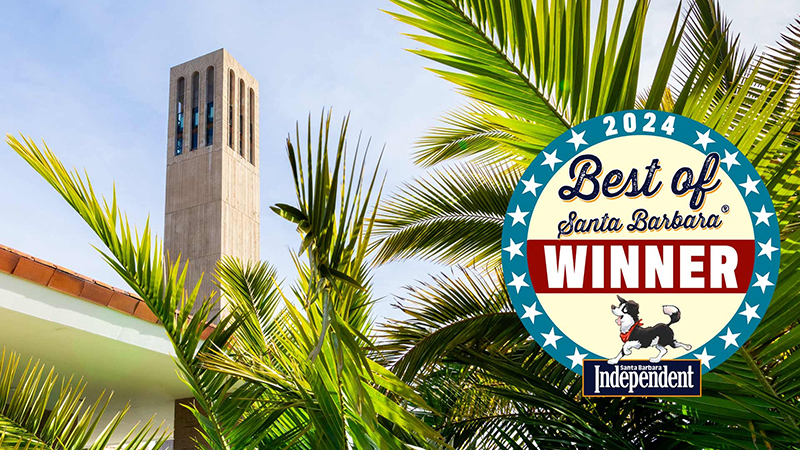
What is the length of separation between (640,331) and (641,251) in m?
0.22

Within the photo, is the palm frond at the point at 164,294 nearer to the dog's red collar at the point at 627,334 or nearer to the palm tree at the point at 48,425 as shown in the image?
the palm tree at the point at 48,425

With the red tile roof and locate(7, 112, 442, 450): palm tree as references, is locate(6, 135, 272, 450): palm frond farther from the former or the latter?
the red tile roof

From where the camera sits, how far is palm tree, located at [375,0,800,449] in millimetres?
1645

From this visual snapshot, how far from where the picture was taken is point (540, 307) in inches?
81.1

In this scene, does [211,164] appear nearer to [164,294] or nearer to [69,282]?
[69,282]

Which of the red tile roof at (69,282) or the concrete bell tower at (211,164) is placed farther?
the concrete bell tower at (211,164)

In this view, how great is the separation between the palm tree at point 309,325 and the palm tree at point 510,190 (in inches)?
19.3

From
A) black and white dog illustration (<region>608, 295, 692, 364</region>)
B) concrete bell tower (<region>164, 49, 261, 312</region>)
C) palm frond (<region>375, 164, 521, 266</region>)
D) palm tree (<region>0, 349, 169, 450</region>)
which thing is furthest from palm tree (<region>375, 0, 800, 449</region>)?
concrete bell tower (<region>164, 49, 261, 312</region>)

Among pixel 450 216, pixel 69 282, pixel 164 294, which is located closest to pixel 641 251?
pixel 164 294

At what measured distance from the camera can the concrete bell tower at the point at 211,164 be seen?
15.3m

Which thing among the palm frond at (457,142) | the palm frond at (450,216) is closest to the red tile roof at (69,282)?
the palm frond at (450,216)

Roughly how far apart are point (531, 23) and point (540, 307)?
33.0 inches

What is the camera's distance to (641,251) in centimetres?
192

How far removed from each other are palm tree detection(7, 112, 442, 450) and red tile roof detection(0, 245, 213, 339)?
190 cm
